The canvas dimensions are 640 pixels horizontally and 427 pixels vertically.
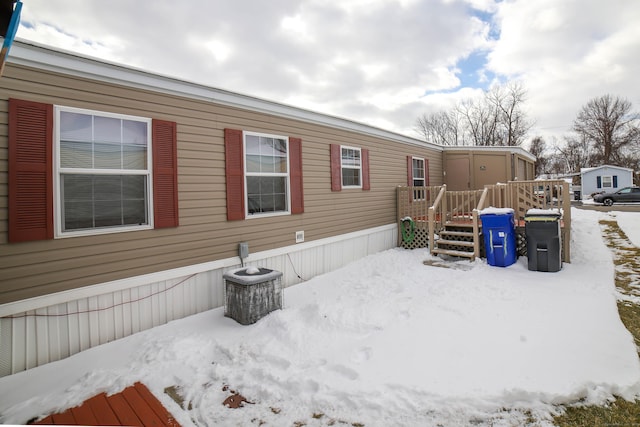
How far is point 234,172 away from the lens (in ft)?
15.3

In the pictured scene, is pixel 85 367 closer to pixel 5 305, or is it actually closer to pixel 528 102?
pixel 5 305

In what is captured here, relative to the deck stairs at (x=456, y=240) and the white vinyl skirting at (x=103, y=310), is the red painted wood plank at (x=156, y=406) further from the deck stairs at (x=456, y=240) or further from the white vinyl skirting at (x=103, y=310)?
the deck stairs at (x=456, y=240)

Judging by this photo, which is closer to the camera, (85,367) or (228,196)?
(85,367)

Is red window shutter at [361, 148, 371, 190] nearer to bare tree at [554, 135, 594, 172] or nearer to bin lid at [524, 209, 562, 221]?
bin lid at [524, 209, 562, 221]

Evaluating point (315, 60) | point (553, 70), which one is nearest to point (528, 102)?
point (315, 60)

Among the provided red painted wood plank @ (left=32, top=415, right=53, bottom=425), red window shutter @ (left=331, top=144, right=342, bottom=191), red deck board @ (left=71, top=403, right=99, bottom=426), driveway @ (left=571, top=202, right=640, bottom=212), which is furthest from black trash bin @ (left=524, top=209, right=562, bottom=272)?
driveway @ (left=571, top=202, right=640, bottom=212)

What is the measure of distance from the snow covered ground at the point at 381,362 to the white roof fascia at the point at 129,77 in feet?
9.62

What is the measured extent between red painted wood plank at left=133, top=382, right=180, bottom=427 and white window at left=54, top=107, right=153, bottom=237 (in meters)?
1.76

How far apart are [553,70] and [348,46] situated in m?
5.69

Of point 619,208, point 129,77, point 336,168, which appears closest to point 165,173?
point 129,77

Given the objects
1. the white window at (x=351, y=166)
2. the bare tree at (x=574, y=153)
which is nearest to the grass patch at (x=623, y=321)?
the white window at (x=351, y=166)

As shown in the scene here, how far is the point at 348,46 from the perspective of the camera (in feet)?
31.4

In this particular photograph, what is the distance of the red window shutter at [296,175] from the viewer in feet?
18.4

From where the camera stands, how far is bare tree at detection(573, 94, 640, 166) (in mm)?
32188
